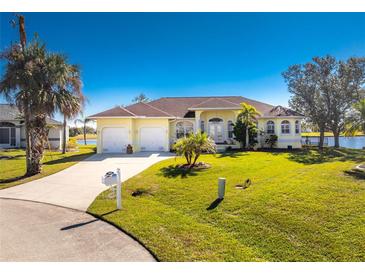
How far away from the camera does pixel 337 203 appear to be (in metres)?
6.48

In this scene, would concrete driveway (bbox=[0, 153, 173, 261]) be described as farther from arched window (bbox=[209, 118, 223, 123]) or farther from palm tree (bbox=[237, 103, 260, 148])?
arched window (bbox=[209, 118, 223, 123])

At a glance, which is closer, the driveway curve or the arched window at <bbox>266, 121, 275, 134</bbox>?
the driveway curve

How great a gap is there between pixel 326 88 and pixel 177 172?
2424 cm

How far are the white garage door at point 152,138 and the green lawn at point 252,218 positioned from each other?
1234 centimetres

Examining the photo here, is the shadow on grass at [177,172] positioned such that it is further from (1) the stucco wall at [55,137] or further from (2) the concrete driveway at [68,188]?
(1) the stucco wall at [55,137]

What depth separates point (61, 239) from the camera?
17.1 ft

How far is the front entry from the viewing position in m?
24.2

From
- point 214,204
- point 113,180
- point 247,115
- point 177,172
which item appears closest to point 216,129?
point 247,115

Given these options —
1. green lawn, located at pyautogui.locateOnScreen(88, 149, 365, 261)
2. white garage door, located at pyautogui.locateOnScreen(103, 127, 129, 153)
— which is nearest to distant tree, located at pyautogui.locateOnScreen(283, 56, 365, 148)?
green lawn, located at pyautogui.locateOnScreen(88, 149, 365, 261)

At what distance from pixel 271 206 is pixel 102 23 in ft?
34.1

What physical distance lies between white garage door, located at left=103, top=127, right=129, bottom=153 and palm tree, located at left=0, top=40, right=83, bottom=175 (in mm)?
8148

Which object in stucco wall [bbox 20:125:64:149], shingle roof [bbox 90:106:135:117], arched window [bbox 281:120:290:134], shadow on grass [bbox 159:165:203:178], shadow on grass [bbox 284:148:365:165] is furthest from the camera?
stucco wall [bbox 20:125:64:149]
